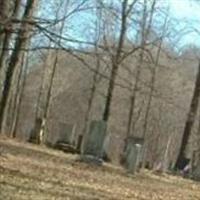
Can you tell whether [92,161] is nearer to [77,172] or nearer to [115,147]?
[77,172]

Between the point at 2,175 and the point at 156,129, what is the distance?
5086 centimetres

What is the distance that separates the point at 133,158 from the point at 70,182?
5832mm

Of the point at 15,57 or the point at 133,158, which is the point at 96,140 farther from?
the point at 15,57

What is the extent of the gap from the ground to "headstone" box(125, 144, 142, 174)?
25cm

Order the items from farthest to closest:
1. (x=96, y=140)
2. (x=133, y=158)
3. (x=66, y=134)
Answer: (x=66, y=134) → (x=96, y=140) → (x=133, y=158)

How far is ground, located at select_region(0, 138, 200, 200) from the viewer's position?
14.4 meters

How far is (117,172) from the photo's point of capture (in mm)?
21328

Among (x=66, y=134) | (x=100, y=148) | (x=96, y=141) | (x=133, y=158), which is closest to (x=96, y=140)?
(x=96, y=141)

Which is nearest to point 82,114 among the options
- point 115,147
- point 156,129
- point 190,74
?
point 115,147

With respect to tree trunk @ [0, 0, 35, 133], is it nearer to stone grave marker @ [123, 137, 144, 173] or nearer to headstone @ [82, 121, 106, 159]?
headstone @ [82, 121, 106, 159]

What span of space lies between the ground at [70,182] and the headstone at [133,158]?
0.81 feet

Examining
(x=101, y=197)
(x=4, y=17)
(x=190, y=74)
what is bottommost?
(x=101, y=197)

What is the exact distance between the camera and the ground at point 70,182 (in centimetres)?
1438

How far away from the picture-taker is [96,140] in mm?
23016
